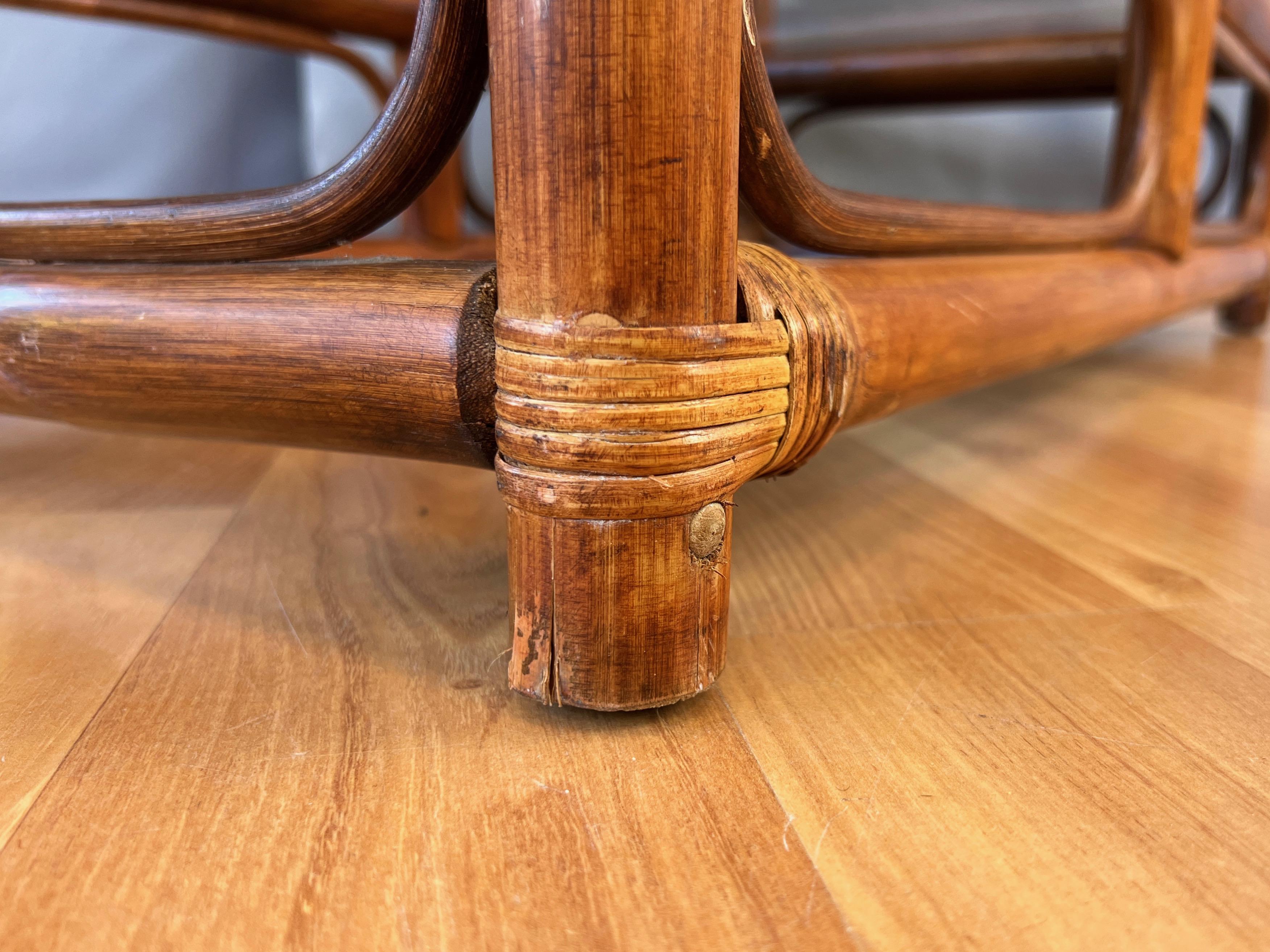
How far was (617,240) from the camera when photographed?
1.05 feet

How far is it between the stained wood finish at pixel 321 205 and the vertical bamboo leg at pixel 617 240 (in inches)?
1.6

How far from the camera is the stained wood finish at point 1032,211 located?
1.28 feet

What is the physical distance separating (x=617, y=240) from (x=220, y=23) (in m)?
0.82

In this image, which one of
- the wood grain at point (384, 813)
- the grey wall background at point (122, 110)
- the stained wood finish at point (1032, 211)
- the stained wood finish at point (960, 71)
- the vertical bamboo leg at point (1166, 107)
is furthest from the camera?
the grey wall background at point (122, 110)

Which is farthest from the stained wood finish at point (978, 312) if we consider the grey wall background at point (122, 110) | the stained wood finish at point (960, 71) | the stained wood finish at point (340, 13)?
the grey wall background at point (122, 110)

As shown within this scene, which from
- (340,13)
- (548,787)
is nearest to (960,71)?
(340,13)

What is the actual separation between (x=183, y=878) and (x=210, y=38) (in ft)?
4.82

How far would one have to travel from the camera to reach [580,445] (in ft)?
1.07

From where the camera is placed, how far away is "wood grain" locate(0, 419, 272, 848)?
36 cm

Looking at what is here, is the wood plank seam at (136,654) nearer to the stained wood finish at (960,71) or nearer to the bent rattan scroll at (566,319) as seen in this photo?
the bent rattan scroll at (566,319)

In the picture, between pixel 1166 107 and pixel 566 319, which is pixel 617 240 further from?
pixel 1166 107

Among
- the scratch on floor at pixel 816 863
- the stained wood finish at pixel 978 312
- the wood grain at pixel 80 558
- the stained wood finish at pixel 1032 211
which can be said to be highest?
the stained wood finish at pixel 1032 211

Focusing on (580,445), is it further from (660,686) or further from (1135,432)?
(1135,432)

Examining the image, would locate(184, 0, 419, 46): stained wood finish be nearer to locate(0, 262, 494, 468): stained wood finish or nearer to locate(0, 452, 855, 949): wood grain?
locate(0, 262, 494, 468): stained wood finish
